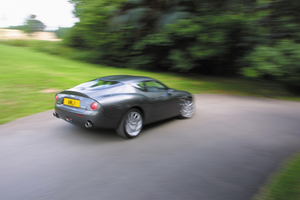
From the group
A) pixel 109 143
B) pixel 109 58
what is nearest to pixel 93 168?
pixel 109 143

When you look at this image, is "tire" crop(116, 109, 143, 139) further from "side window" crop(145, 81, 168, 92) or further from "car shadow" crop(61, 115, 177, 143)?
"side window" crop(145, 81, 168, 92)

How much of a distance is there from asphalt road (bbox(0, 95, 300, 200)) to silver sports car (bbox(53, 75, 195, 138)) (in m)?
0.38

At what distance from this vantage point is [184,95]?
6.52m

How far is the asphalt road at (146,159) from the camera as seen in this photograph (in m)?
3.10

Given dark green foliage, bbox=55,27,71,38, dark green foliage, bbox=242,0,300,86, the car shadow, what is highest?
dark green foliage, bbox=55,27,71,38

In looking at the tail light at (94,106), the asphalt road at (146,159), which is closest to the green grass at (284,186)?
the asphalt road at (146,159)

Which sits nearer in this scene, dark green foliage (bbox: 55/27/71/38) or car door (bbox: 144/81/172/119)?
car door (bbox: 144/81/172/119)

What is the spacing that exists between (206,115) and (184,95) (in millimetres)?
1179

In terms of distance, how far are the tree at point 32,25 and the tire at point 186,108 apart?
3044 centimetres

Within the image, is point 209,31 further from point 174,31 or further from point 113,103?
point 113,103

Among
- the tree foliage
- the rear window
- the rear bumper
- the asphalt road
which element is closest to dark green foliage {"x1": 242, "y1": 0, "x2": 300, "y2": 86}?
the tree foliage

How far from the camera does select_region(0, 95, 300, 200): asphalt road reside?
10.2 ft

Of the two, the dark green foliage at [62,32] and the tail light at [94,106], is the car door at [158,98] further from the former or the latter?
the dark green foliage at [62,32]

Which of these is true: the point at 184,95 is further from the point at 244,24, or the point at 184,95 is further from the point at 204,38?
the point at 244,24
